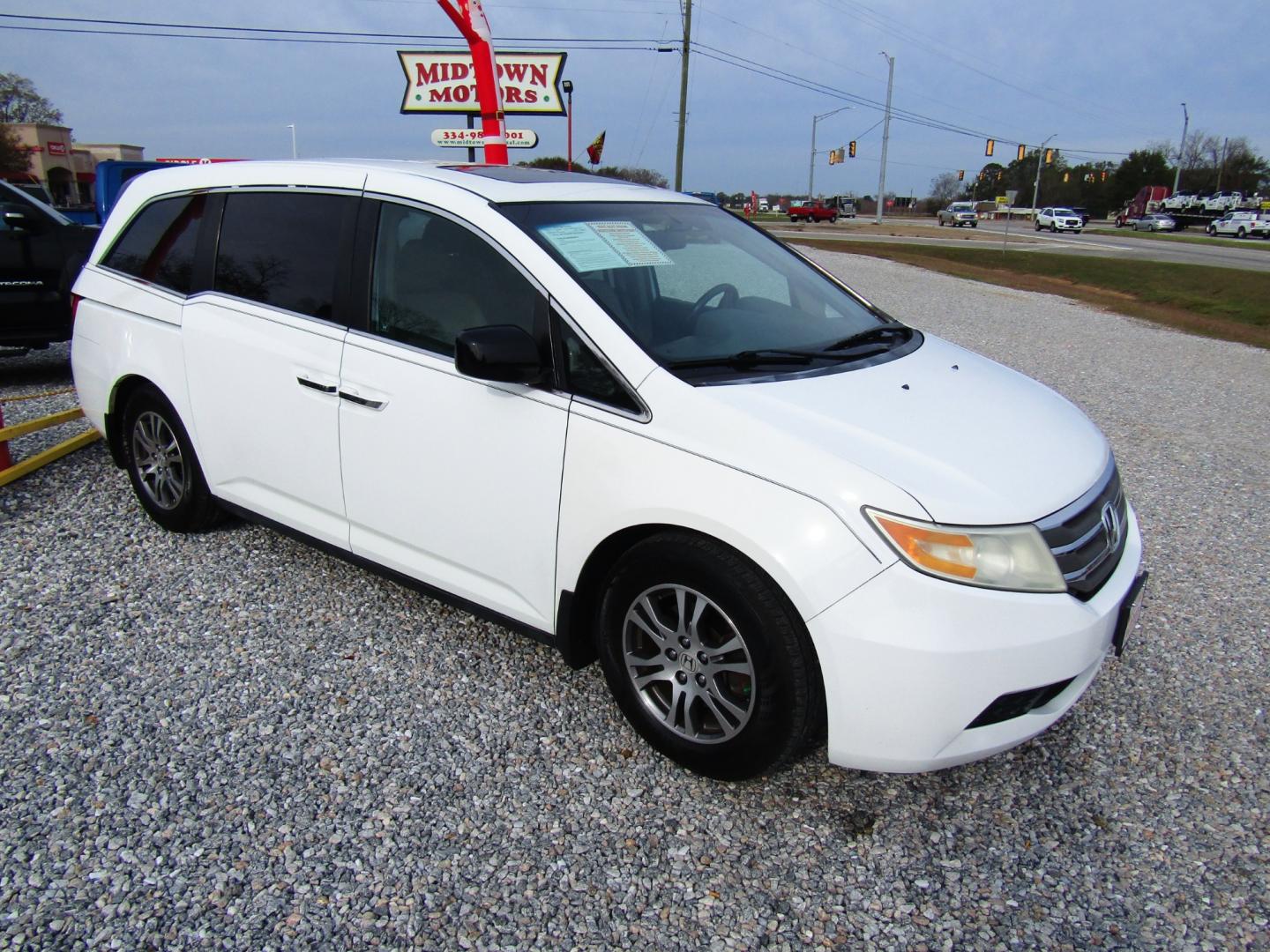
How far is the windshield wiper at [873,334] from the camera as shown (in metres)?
3.21

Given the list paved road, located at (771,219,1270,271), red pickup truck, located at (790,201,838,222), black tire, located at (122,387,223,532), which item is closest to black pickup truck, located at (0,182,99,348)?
black tire, located at (122,387,223,532)

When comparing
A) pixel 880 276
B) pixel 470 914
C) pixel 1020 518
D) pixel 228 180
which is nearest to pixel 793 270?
pixel 1020 518

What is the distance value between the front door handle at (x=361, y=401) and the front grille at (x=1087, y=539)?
2123 mm

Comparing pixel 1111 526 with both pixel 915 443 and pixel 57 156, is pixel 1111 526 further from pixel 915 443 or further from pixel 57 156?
pixel 57 156

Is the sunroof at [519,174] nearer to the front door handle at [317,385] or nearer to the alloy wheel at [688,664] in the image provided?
the front door handle at [317,385]

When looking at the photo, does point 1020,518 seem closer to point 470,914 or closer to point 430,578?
point 470,914

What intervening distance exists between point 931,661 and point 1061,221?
56.0m

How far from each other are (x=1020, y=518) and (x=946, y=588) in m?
0.31

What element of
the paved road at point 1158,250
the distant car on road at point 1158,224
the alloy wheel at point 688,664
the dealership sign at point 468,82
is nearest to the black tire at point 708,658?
the alloy wheel at point 688,664

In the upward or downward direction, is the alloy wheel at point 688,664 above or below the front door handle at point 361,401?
below

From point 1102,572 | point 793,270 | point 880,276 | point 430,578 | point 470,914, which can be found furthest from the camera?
point 880,276

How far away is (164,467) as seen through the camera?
167 inches

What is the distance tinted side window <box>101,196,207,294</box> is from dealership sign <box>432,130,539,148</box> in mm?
20457

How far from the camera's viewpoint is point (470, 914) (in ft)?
7.24
